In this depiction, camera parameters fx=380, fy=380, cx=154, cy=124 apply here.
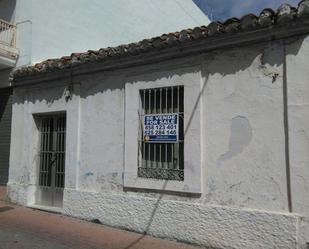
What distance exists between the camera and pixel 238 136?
6000 millimetres

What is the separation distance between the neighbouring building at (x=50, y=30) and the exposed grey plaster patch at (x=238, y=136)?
6.39 metres

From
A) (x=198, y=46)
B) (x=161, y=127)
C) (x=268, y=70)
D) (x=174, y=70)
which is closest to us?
(x=268, y=70)

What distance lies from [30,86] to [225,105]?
5727mm

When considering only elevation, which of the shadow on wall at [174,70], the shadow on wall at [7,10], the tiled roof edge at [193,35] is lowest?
the shadow on wall at [174,70]

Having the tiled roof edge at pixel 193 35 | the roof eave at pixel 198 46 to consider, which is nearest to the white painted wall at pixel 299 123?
the roof eave at pixel 198 46

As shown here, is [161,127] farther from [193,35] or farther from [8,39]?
[8,39]

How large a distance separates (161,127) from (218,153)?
4.22ft

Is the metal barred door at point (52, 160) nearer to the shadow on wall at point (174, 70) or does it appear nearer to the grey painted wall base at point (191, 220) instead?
the shadow on wall at point (174, 70)

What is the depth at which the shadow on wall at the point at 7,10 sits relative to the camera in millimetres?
10891

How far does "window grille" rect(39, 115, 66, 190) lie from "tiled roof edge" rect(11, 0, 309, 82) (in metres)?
1.34

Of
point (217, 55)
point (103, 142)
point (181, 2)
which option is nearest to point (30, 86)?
point (103, 142)

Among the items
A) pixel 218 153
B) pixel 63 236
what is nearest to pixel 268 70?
pixel 218 153

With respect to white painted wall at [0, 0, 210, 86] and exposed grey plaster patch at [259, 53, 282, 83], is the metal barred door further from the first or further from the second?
exposed grey plaster patch at [259, 53, 282, 83]

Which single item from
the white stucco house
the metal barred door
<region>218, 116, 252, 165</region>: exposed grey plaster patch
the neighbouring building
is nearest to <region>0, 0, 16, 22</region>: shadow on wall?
the neighbouring building
